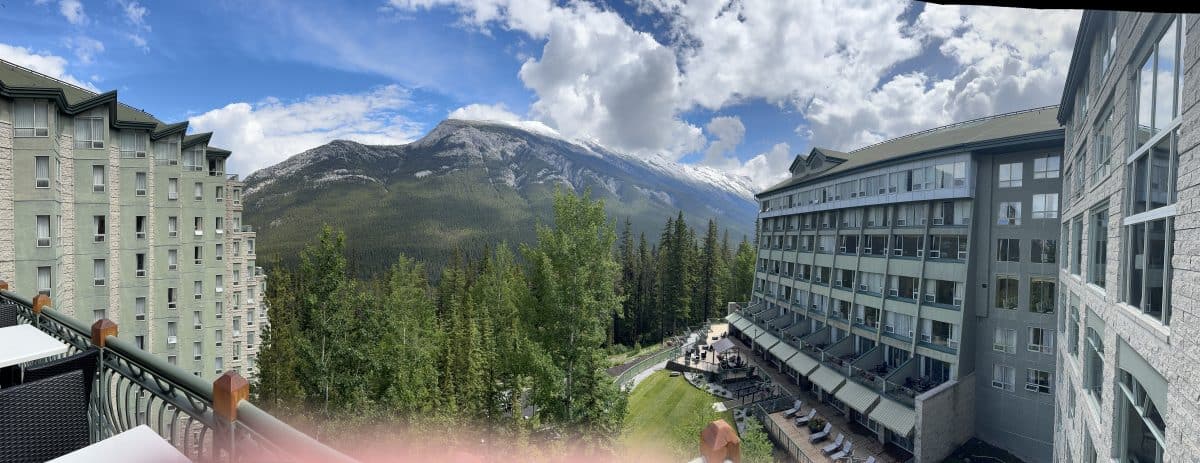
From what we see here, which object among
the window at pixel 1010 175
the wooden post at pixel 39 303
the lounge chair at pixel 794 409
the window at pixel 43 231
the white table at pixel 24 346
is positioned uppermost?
the window at pixel 1010 175

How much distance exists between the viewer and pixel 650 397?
33.1 meters

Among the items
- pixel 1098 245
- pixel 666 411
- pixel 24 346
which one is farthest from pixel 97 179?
pixel 1098 245

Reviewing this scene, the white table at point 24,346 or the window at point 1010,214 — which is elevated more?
the window at point 1010,214

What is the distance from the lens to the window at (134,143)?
22266 mm

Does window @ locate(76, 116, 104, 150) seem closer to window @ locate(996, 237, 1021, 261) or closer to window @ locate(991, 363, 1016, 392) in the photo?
window @ locate(996, 237, 1021, 261)

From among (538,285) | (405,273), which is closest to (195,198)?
(405,273)

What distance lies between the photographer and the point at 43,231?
18.0m

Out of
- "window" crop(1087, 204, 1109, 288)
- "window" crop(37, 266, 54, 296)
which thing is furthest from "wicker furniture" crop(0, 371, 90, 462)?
"window" crop(37, 266, 54, 296)

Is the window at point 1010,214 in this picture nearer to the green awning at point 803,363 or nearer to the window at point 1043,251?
the window at point 1043,251

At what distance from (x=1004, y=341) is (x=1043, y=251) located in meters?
4.64

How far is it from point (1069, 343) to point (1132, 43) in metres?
9.85

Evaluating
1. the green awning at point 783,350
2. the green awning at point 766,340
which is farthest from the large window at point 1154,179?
the green awning at point 766,340

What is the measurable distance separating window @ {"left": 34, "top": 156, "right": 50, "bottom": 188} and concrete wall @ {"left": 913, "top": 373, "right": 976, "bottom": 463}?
127 feet

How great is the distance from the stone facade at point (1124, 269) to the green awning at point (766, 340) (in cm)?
2214
